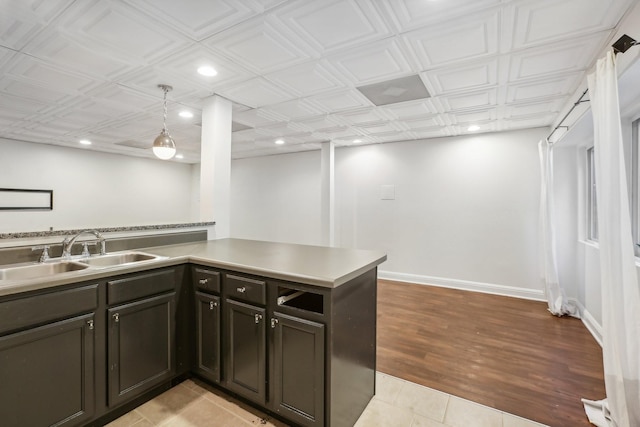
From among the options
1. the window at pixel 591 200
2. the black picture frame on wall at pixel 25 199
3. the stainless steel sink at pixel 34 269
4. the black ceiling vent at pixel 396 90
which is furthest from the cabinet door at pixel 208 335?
the black picture frame on wall at pixel 25 199

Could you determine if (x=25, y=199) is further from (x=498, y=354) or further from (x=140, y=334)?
(x=498, y=354)

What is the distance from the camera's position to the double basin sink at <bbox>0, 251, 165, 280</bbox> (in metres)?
1.70

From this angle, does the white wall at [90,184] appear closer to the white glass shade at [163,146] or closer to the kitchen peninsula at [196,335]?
the white glass shade at [163,146]

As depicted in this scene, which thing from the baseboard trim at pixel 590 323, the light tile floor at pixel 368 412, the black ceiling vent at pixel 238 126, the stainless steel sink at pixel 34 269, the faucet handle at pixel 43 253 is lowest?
the light tile floor at pixel 368 412

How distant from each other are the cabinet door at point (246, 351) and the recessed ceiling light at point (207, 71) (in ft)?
6.23

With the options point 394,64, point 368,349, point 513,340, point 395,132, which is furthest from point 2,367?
point 395,132

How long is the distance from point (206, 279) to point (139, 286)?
39 centimetres

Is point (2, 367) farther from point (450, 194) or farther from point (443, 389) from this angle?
point (450, 194)

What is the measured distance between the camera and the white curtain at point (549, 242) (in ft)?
11.6

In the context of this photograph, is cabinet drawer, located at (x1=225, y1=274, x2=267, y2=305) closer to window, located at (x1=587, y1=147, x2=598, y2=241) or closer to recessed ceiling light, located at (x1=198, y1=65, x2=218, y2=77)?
recessed ceiling light, located at (x1=198, y1=65, x2=218, y2=77)

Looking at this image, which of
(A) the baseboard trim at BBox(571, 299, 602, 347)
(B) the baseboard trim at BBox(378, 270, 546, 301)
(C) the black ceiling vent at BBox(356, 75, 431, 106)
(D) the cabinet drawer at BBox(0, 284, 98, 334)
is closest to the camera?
(D) the cabinet drawer at BBox(0, 284, 98, 334)

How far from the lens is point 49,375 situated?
58.2 inches

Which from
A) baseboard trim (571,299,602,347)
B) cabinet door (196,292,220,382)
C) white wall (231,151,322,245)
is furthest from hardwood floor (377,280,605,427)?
white wall (231,151,322,245)

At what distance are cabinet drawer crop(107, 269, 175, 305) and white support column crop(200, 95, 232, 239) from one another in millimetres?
1178
